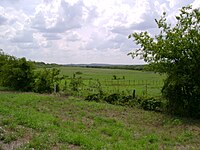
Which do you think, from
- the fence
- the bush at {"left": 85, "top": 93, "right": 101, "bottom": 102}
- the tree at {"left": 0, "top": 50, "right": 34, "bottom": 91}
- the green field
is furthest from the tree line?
the bush at {"left": 85, "top": 93, "right": 101, "bottom": 102}

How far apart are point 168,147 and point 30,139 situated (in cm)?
447

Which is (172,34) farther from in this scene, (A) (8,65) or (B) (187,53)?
(A) (8,65)

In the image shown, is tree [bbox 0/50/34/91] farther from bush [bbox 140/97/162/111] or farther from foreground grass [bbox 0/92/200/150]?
foreground grass [bbox 0/92/200/150]

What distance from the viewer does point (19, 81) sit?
29.3 meters

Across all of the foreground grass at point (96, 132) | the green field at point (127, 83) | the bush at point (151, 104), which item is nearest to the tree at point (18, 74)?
the green field at point (127, 83)

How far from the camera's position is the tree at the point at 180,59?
595 inches

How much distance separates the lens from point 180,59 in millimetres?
15422

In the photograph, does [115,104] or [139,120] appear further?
[115,104]

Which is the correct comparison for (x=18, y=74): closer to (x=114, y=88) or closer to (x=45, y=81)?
(x=45, y=81)

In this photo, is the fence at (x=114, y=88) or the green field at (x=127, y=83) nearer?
the fence at (x=114, y=88)

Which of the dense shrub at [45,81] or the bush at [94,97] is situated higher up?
the dense shrub at [45,81]

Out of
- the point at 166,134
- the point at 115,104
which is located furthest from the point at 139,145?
the point at 115,104

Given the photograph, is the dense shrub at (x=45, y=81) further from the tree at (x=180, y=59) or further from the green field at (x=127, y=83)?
the tree at (x=180, y=59)

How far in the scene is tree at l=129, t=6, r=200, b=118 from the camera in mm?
15109
